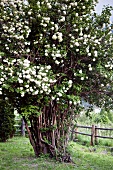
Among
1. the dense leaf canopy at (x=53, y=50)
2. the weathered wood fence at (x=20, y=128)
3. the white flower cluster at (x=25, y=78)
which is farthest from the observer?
the weathered wood fence at (x=20, y=128)

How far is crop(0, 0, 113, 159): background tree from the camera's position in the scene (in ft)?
14.6

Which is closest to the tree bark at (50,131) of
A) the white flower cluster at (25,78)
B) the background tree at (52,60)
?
the background tree at (52,60)

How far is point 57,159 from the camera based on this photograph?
547cm

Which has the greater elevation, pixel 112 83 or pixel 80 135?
pixel 112 83

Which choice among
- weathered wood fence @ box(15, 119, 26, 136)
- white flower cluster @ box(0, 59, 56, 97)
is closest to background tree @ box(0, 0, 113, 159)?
white flower cluster @ box(0, 59, 56, 97)

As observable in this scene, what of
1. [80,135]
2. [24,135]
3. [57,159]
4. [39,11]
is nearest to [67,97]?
[57,159]

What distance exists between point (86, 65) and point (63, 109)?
112 cm

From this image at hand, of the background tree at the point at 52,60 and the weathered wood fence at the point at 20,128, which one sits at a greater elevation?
the background tree at the point at 52,60

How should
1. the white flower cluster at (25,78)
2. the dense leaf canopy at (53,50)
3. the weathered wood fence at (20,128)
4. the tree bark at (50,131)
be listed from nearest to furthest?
the white flower cluster at (25,78) → the dense leaf canopy at (53,50) → the tree bark at (50,131) → the weathered wood fence at (20,128)

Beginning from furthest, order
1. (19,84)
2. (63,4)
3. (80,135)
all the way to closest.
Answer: (80,135)
(63,4)
(19,84)

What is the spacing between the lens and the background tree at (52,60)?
14.6ft

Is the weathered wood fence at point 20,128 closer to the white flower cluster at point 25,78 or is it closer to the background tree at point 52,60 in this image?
the background tree at point 52,60

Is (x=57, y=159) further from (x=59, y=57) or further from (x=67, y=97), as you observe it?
(x=59, y=57)

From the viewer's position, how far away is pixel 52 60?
501 cm
